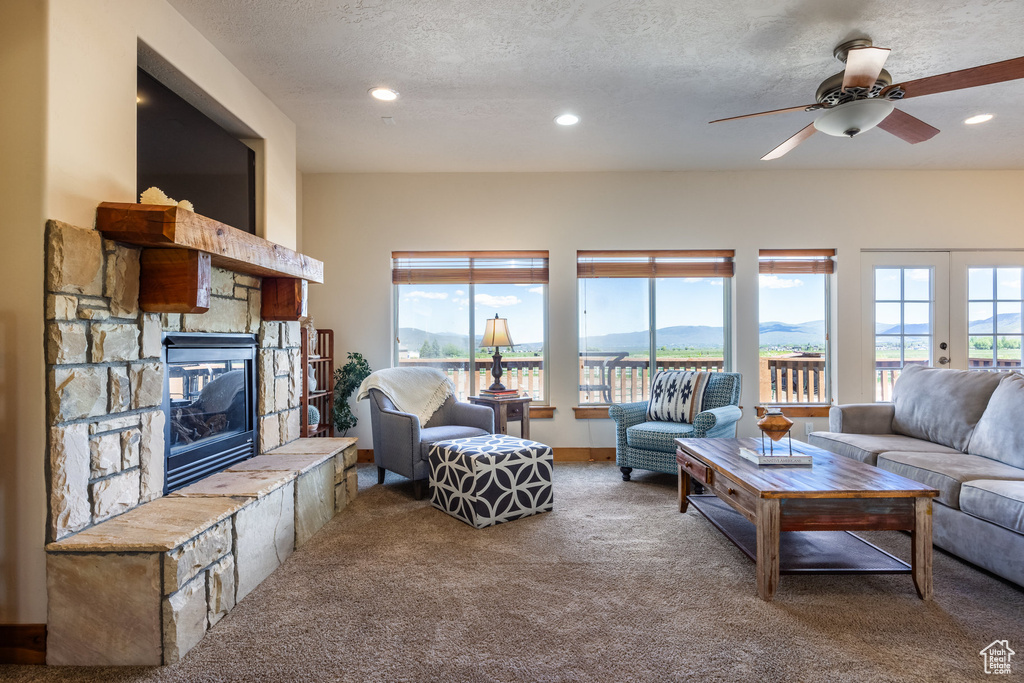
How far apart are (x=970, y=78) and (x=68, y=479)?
370 cm

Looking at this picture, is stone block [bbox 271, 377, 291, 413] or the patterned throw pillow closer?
stone block [bbox 271, 377, 291, 413]

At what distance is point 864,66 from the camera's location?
7.16ft

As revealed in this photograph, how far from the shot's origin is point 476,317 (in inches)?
186

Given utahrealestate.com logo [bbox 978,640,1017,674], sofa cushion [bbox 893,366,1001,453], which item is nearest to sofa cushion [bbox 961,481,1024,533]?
utahrealestate.com logo [bbox 978,640,1017,674]

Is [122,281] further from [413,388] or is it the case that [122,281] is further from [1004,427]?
[1004,427]

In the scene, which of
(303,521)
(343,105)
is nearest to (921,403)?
(303,521)

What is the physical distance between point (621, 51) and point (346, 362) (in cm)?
326

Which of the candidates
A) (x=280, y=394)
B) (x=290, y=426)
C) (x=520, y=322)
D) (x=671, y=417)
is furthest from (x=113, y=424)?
(x=671, y=417)

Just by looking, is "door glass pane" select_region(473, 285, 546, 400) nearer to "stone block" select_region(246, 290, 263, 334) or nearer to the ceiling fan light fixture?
"stone block" select_region(246, 290, 263, 334)

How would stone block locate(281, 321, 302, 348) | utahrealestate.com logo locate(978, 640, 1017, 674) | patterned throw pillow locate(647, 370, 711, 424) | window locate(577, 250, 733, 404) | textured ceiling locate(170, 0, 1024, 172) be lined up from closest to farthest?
utahrealestate.com logo locate(978, 640, 1017, 674) < textured ceiling locate(170, 0, 1024, 172) < stone block locate(281, 321, 302, 348) < patterned throw pillow locate(647, 370, 711, 424) < window locate(577, 250, 733, 404)

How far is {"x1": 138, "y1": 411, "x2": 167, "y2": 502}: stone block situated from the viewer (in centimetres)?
201

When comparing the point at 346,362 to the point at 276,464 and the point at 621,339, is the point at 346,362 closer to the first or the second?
the point at 276,464

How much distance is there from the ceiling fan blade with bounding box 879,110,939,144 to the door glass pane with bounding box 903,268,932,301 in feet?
7.66

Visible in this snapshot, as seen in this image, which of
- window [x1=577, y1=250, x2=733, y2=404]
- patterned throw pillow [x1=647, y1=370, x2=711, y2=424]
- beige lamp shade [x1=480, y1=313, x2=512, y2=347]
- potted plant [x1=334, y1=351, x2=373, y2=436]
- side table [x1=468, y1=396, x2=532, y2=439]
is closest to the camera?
patterned throw pillow [x1=647, y1=370, x2=711, y2=424]
